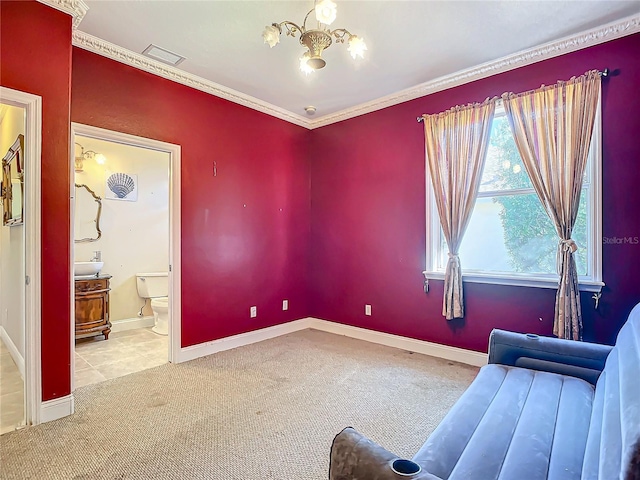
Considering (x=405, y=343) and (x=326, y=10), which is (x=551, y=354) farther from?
(x=326, y=10)

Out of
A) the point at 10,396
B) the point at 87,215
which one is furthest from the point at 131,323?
the point at 10,396

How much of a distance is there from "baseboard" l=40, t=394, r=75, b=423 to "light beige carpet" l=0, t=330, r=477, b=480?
53 millimetres

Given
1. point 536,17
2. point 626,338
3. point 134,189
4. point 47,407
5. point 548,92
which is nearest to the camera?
point 626,338

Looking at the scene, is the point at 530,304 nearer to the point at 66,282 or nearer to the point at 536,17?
the point at 536,17

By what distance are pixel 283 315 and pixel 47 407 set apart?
2570mm

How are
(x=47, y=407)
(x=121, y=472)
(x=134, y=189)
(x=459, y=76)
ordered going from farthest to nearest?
1. (x=134, y=189)
2. (x=459, y=76)
3. (x=47, y=407)
4. (x=121, y=472)

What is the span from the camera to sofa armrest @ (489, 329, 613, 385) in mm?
1951

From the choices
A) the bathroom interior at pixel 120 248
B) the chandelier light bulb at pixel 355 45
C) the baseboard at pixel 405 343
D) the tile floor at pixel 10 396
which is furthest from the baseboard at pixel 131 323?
the chandelier light bulb at pixel 355 45

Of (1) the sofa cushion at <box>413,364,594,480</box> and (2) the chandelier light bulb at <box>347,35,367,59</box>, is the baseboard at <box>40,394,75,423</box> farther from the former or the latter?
(2) the chandelier light bulb at <box>347,35,367,59</box>

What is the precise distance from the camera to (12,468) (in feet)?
6.07

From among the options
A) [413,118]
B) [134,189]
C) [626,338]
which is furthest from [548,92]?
[134,189]

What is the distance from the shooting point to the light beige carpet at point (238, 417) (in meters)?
1.88

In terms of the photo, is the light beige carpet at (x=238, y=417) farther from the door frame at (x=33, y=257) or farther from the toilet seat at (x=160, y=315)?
the toilet seat at (x=160, y=315)

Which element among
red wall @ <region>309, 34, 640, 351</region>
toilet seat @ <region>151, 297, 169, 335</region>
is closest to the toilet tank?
toilet seat @ <region>151, 297, 169, 335</region>
